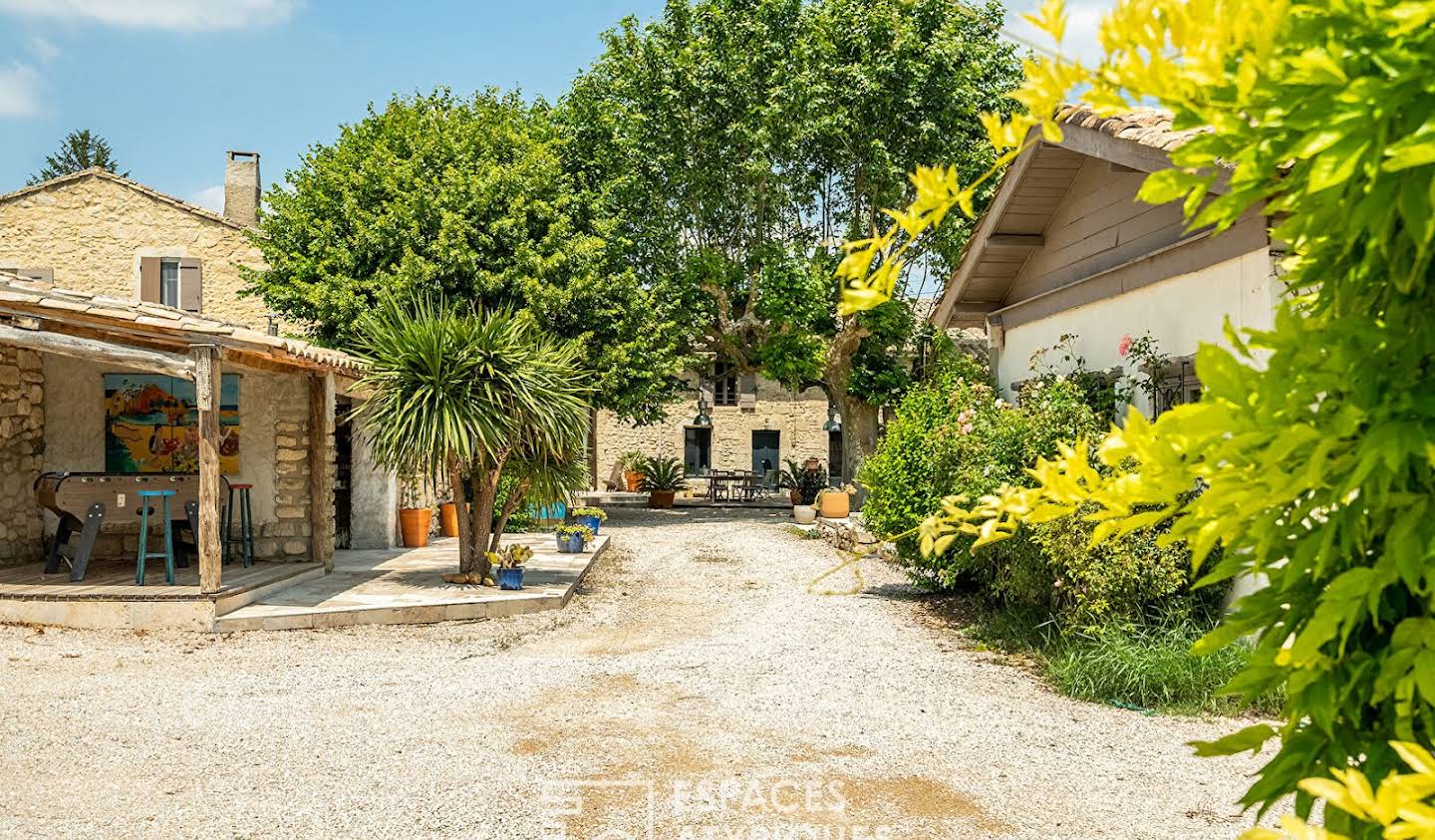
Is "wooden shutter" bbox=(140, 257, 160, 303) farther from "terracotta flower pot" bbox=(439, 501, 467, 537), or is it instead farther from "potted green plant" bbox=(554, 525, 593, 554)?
"potted green plant" bbox=(554, 525, 593, 554)

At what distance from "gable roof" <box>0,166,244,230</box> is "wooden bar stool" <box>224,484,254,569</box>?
1129 centimetres

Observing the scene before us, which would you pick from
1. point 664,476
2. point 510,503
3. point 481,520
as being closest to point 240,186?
point 664,476

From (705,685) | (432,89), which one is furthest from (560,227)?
(705,685)

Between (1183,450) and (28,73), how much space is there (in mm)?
99685

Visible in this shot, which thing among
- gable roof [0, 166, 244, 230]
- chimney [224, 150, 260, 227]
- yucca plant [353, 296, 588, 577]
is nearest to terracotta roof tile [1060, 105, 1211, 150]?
yucca plant [353, 296, 588, 577]

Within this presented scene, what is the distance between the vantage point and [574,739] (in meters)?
6.42

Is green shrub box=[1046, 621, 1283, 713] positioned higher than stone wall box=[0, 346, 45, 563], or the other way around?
stone wall box=[0, 346, 45, 563]

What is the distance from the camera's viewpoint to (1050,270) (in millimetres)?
11273

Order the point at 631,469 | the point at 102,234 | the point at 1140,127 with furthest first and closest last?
1. the point at 631,469
2. the point at 102,234
3. the point at 1140,127

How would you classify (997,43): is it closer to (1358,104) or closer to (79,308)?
(79,308)

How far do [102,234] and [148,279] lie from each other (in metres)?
1.33

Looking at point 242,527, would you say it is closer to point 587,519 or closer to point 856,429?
point 587,519

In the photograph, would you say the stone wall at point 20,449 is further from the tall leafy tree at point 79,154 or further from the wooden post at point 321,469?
the tall leafy tree at point 79,154

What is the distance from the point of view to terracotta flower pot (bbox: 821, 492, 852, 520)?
2206 centimetres
